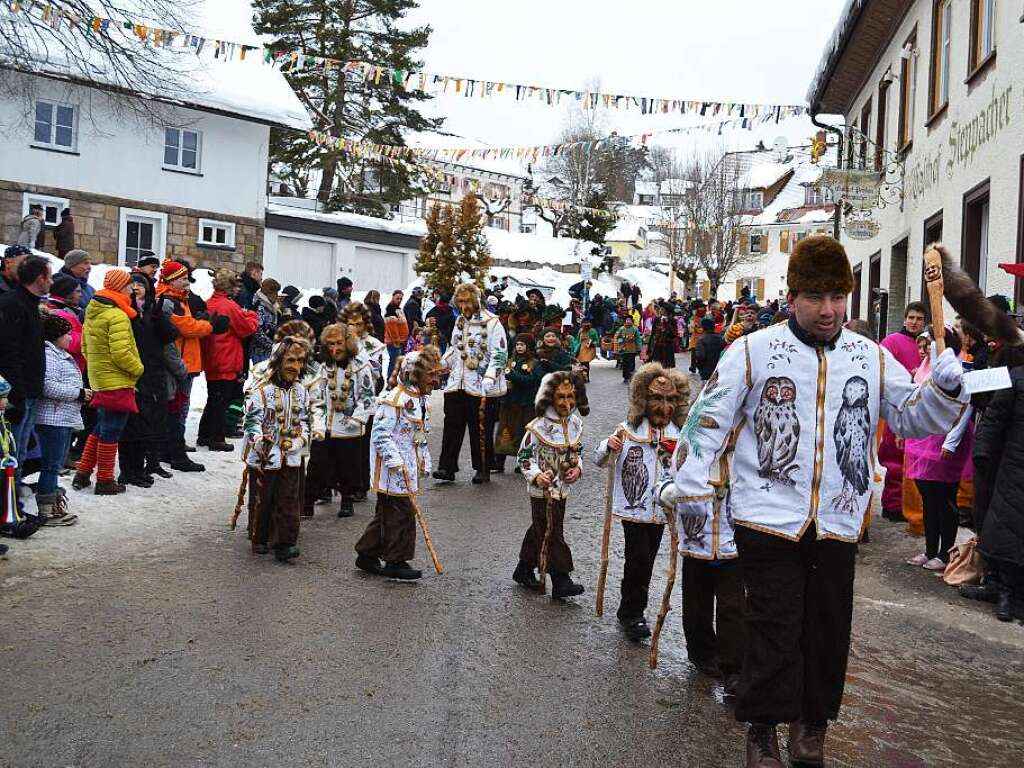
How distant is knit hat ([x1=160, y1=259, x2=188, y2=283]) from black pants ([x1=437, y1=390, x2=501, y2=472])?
302 cm

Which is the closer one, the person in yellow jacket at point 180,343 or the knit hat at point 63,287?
the knit hat at point 63,287

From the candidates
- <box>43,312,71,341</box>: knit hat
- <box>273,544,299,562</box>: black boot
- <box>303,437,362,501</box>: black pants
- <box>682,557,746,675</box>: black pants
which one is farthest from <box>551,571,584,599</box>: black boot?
<box>43,312,71,341</box>: knit hat

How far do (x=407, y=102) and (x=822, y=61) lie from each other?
90.1ft

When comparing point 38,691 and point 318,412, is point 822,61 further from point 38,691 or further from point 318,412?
point 38,691

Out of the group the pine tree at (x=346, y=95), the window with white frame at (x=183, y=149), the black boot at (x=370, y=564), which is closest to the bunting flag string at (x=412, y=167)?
the pine tree at (x=346, y=95)

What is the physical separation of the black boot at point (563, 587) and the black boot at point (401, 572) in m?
0.94

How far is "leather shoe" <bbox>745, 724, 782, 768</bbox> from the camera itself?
169 inches

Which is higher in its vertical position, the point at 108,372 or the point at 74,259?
the point at 74,259

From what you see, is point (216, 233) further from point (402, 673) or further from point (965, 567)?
point (402, 673)

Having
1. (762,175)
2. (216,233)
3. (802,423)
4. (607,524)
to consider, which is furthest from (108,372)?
(762,175)

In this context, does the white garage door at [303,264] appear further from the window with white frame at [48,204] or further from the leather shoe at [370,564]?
the leather shoe at [370,564]

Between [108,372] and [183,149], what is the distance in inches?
918

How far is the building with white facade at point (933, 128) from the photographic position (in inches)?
475

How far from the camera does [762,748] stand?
171 inches
